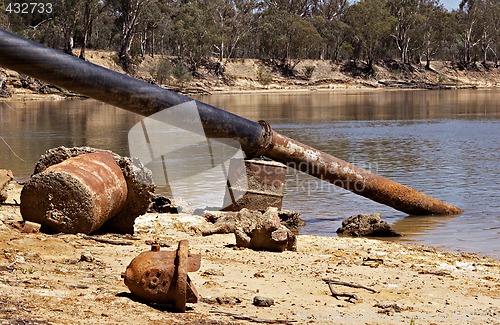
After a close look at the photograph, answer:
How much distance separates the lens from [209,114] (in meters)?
8.90

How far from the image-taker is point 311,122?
2900cm

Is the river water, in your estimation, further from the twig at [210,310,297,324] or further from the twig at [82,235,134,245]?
the twig at [210,310,297,324]

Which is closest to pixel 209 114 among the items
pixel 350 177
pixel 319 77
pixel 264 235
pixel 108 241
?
pixel 350 177

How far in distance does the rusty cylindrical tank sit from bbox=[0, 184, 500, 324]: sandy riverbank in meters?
0.18

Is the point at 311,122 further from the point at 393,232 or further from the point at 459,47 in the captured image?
the point at 459,47

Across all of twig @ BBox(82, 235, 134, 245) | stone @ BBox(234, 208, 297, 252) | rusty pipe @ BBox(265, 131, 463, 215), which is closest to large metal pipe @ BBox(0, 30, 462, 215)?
rusty pipe @ BBox(265, 131, 463, 215)

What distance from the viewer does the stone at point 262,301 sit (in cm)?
489

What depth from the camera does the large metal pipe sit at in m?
7.11

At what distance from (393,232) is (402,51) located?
71.5m

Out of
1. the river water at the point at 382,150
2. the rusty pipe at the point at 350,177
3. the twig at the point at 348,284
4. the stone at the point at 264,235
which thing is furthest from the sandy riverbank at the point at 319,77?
the twig at the point at 348,284

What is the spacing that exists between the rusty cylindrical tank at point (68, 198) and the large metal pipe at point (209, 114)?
1.04 m

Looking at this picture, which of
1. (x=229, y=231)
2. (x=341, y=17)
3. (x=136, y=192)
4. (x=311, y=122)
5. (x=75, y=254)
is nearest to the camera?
(x=75, y=254)

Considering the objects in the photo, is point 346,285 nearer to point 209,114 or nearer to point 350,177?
point 209,114

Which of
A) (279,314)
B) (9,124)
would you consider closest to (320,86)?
(9,124)
